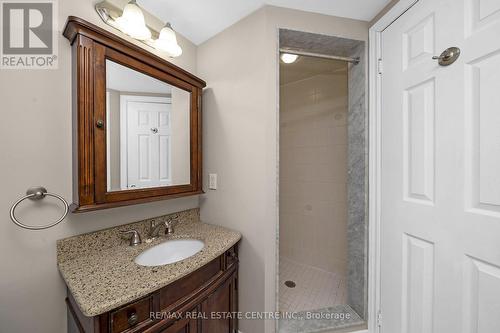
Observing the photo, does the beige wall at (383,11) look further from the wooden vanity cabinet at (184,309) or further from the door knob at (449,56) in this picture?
the wooden vanity cabinet at (184,309)

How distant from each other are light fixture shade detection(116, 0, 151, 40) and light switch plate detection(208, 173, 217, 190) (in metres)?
0.96

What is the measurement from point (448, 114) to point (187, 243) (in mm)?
1577

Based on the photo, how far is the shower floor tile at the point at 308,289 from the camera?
1.61 metres

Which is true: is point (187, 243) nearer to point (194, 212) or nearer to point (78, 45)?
point (194, 212)

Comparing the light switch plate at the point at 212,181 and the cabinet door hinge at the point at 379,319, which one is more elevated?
the light switch plate at the point at 212,181

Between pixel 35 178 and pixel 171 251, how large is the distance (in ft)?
2.49

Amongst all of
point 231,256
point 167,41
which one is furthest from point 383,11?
point 231,256

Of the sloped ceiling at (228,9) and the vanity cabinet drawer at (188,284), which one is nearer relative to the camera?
the vanity cabinet drawer at (188,284)

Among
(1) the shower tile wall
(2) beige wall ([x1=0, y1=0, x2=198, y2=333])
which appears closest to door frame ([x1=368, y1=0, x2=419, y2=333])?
(1) the shower tile wall

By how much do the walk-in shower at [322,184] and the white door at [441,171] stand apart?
0.64 feet

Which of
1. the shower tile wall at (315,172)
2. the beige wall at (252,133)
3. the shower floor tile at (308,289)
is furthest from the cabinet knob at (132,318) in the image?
the shower tile wall at (315,172)

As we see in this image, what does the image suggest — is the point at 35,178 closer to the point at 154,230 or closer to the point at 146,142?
the point at 146,142

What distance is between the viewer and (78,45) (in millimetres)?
847

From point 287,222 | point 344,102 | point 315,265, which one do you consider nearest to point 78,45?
point 344,102
